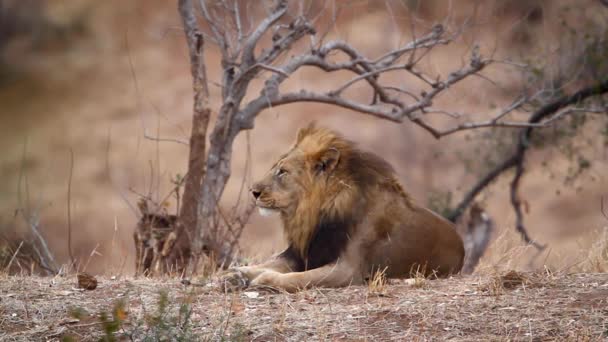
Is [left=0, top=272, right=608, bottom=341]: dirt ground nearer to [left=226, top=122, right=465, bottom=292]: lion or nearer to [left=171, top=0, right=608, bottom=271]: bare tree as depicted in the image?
[left=226, top=122, right=465, bottom=292]: lion

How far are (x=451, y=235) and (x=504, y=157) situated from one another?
23.2 ft

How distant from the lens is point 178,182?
9.30m

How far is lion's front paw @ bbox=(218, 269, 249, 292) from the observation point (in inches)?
261

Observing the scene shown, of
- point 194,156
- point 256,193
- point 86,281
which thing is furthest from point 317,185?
point 194,156

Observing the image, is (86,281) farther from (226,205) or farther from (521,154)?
(226,205)

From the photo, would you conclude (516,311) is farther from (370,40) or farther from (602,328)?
(370,40)

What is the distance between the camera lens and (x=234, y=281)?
6656mm

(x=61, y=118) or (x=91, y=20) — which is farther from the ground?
(x=91, y=20)

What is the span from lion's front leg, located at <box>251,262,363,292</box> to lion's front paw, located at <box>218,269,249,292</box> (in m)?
0.09

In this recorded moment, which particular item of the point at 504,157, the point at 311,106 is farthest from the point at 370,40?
the point at 504,157

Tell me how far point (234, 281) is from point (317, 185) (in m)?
0.85

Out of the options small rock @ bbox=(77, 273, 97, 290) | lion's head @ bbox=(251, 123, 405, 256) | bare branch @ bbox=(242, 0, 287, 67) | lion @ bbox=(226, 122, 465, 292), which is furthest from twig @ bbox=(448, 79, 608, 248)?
small rock @ bbox=(77, 273, 97, 290)

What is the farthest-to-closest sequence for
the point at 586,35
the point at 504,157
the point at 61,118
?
the point at 61,118, the point at 504,157, the point at 586,35

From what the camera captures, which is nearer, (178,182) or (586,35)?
(178,182)
